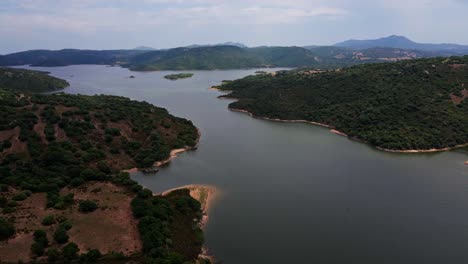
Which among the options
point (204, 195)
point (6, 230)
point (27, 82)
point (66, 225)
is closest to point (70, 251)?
point (66, 225)

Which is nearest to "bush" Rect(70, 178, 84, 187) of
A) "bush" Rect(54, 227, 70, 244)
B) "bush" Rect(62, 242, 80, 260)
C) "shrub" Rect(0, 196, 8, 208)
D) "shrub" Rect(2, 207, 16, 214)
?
"shrub" Rect(0, 196, 8, 208)

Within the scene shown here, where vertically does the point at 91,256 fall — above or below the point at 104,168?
below

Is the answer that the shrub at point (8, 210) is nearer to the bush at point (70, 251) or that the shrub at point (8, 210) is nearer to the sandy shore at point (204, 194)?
the bush at point (70, 251)

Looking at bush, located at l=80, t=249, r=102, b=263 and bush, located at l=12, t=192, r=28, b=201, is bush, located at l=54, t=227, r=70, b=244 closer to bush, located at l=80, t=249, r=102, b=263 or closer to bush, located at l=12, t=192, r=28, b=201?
bush, located at l=80, t=249, r=102, b=263

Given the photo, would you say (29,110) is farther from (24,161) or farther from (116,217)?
(116,217)

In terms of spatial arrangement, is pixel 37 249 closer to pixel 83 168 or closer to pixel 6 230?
pixel 6 230
